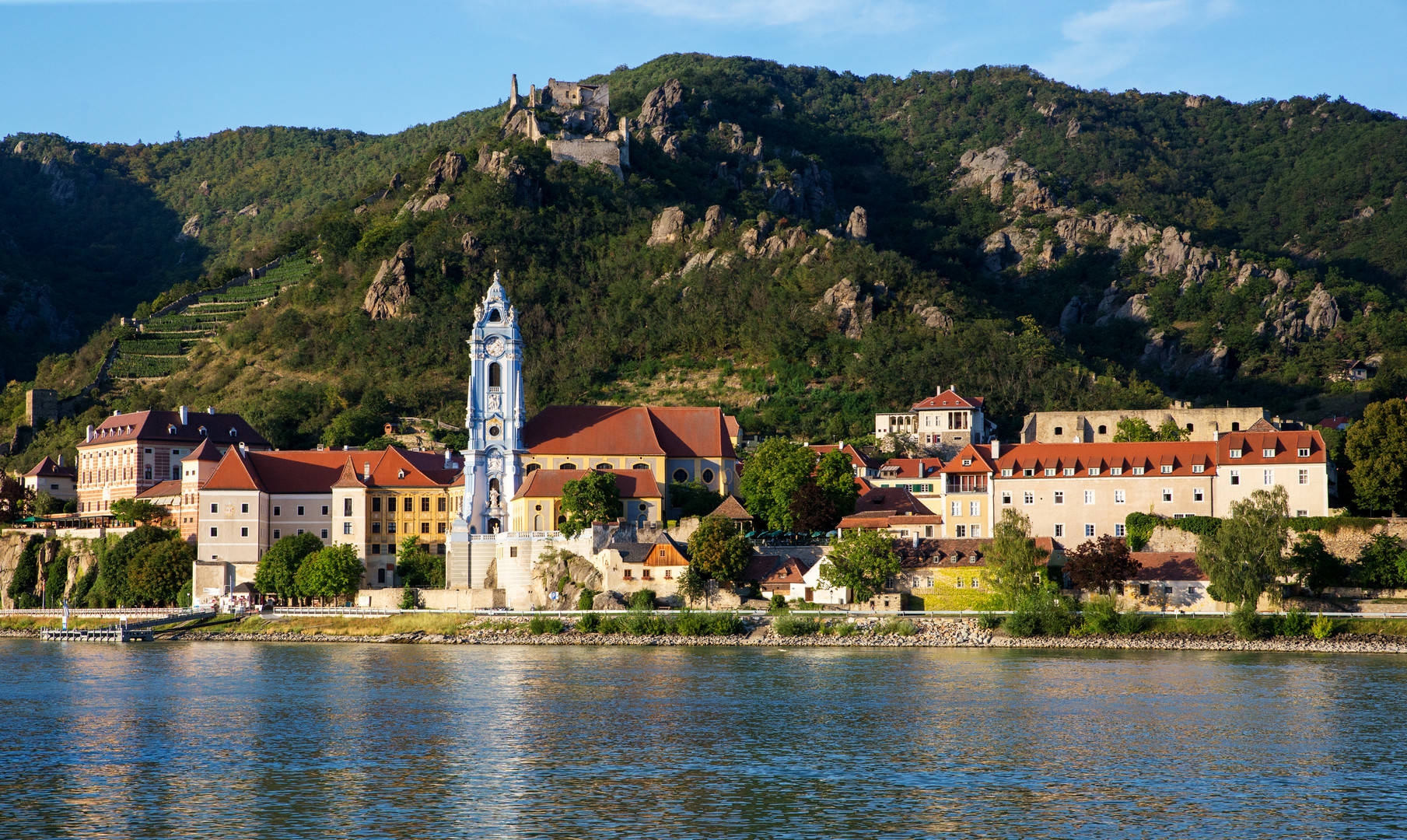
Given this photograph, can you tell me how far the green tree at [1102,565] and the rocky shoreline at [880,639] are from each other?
3.04 m

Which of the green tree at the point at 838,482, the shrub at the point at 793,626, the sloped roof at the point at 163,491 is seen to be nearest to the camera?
the shrub at the point at 793,626

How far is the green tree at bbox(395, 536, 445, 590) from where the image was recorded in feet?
240

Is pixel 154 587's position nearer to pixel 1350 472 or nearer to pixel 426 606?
pixel 426 606

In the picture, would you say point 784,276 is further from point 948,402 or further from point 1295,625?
point 1295,625

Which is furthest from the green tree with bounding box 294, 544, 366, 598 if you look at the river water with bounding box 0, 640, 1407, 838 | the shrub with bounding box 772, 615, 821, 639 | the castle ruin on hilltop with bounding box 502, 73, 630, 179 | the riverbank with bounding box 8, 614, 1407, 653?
the castle ruin on hilltop with bounding box 502, 73, 630, 179

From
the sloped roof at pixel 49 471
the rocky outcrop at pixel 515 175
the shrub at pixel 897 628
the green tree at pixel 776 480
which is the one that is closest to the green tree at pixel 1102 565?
the shrub at pixel 897 628

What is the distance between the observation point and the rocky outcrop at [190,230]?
187 m

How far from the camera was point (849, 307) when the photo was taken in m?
114

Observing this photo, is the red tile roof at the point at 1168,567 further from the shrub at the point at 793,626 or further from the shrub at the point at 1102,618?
the shrub at the point at 793,626

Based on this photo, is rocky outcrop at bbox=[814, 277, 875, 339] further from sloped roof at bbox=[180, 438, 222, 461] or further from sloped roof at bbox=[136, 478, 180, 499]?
sloped roof at bbox=[136, 478, 180, 499]

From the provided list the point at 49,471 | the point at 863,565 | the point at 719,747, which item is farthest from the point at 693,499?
the point at 49,471

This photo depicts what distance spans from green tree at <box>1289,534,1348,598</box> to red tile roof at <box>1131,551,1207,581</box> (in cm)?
375

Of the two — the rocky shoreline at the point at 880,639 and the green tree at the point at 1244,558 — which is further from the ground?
the green tree at the point at 1244,558

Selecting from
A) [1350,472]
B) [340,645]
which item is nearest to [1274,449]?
[1350,472]
